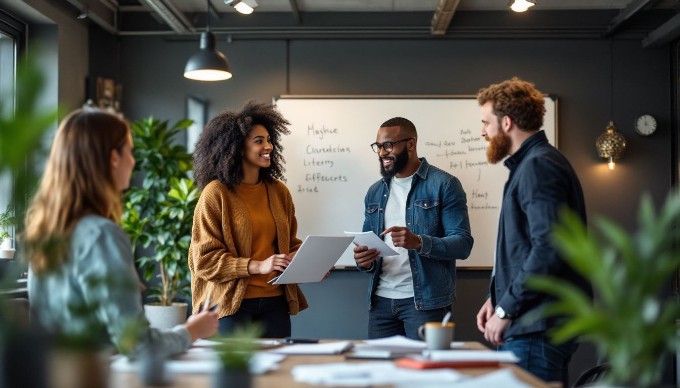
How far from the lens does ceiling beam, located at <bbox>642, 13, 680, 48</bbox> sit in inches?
194

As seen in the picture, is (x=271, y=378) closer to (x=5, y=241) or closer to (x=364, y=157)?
(x=5, y=241)

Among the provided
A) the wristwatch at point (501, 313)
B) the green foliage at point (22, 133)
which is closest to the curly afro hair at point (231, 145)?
the wristwatch at point (501, 313)

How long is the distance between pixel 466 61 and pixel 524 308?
321 centimetres

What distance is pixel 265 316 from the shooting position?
3.31 m

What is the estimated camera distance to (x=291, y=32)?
546cm

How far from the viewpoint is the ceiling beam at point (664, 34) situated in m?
4.93

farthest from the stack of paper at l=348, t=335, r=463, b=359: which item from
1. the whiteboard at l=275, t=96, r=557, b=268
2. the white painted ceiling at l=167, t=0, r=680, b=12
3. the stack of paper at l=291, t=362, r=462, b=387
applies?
the white painted ceiling at l=167, t=0, r=680, b=12

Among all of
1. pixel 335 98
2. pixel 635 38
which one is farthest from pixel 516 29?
pixel 335 98

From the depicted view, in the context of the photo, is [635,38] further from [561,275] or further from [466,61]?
[561,275]

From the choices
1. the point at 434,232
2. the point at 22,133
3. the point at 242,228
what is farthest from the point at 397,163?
the point at 22,133

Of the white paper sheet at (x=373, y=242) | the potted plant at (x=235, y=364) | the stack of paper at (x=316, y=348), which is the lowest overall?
the stack of paper at (x=316, y=348)

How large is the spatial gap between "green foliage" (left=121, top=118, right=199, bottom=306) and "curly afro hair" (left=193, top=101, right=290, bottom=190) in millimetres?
1354

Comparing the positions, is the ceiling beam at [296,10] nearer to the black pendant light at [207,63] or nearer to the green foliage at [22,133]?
the black pendant light at [207,63]

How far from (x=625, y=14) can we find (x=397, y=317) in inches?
109
